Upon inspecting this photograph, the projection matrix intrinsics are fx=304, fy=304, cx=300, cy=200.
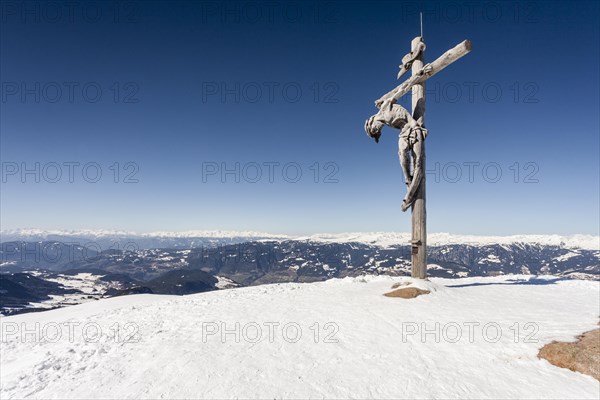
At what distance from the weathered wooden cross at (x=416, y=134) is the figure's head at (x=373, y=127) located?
28cm

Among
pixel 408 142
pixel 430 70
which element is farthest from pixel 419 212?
pixel 430 70

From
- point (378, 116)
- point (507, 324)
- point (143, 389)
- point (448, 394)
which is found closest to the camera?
point (448, 394)

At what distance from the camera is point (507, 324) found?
9305mm

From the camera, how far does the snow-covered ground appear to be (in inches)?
244

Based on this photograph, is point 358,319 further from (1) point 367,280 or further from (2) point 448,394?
(1) point 367,280

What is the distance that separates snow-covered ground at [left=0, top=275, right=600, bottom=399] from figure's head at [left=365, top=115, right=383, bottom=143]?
8.58 meters

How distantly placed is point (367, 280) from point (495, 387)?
11.4m

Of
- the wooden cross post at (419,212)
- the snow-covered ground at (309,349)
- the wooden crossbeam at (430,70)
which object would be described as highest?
the wooden crossbeam at (430,70)

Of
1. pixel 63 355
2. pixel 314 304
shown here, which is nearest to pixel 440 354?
pixel 314 304

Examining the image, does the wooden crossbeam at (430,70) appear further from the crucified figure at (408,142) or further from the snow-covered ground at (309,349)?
the snow-covered ground at (309,349)

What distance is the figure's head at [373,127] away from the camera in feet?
56.1

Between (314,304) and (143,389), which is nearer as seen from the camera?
(143,389)

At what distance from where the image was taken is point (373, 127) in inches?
680

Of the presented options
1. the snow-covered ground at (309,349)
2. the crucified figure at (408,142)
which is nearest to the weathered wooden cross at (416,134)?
the crucified figure at (408,142)
